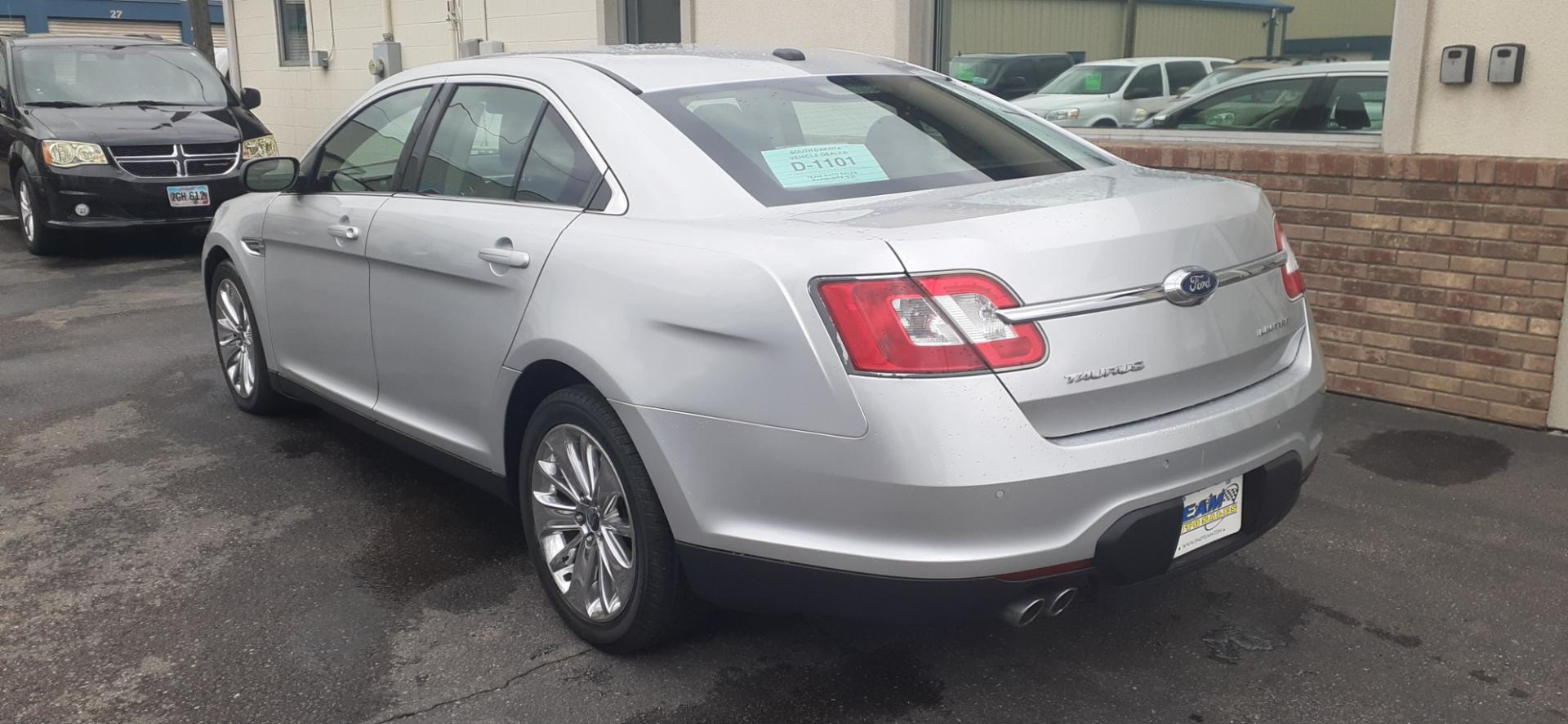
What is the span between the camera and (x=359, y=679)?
327cm

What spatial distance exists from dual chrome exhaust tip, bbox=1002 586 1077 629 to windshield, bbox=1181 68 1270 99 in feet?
14.7

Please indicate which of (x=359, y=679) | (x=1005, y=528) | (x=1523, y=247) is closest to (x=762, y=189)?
(x=1005, y=528)

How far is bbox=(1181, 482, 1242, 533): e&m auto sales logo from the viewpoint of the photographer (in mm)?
2879

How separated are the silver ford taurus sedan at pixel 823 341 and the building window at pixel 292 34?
1234 centimetres

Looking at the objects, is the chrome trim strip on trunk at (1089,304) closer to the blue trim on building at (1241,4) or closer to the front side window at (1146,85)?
the blue trim on building at (1241,4)

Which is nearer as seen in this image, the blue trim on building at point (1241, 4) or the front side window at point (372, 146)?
the front side window at point (372, 146)

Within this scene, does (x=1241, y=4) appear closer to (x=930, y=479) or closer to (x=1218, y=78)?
(x=1218, y=78)

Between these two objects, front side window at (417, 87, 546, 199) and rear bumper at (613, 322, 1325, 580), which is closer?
rear bumper at (613, 322, 1325, 580)

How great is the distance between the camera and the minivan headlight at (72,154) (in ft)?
32.7

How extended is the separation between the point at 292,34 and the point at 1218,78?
12120mm

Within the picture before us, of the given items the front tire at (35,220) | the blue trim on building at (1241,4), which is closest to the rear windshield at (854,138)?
the blue trim on building at (1241,4)

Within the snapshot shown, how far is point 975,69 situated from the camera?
7.98 meters

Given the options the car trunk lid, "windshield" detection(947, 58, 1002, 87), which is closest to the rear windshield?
the car trunk lid

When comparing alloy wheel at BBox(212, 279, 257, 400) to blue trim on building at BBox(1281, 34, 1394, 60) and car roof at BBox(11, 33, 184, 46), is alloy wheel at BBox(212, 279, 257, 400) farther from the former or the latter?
car roof at BBox(11, 33, 184, 46)
